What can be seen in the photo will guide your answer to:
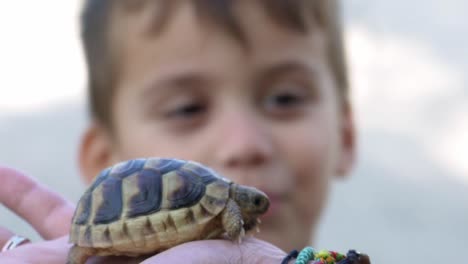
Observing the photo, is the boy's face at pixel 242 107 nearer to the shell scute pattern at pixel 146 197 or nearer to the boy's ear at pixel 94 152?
the boy's ear at pixel 94 152

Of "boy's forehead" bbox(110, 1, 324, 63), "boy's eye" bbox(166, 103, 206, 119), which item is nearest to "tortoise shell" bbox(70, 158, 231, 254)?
"boy's eye" bbox(166, 103, 206, 119)

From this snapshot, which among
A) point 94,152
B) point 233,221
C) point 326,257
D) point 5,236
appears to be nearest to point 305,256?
point 326,257

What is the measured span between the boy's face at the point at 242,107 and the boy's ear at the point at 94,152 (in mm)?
170

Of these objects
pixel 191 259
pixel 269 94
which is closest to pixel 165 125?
pixel 269 94

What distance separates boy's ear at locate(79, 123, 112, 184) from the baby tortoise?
110 cm

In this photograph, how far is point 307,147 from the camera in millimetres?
2002

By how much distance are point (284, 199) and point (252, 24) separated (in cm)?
50

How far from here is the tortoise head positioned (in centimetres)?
119

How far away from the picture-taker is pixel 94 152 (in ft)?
7.73

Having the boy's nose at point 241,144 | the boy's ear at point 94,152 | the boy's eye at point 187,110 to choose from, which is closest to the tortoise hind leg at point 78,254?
the boy's nose at point 241,144

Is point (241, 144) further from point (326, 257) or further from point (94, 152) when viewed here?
point (326, 257)

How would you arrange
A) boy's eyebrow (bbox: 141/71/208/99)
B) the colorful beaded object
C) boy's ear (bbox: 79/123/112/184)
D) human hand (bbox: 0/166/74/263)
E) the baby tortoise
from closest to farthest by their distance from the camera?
the colorful beaded object < the baby tortoise < human hand (bbox: 0/166/74/263) < boy's eyebrow (bbox: 141/71/208/99) < boy's ear (bbox: 79/123/112/184)

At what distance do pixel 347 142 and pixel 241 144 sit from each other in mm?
741

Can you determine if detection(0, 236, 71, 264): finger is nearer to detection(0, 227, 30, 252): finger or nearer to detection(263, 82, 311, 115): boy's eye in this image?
detection(0, 227, 30, 252): finger
